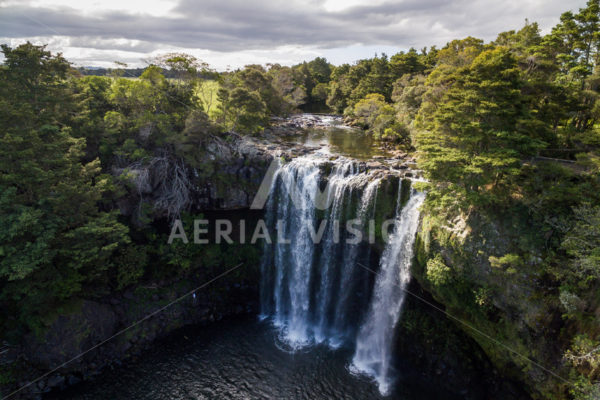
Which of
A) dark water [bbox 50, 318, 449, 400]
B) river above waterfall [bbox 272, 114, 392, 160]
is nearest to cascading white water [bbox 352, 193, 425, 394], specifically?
dark water [bbox 50, 318, 449, 400]

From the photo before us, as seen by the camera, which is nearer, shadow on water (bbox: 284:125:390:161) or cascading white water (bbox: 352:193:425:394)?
cascading white water (bbox: 352:193:425:394)

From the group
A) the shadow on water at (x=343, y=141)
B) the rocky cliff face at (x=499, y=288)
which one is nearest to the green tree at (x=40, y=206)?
the rocky cliff face at (x=499, y=288)

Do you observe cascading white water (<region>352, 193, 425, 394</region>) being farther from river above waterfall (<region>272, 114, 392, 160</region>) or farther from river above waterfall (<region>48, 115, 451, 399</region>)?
river above waterfall (<region>272, 114, 392, 160</region>)

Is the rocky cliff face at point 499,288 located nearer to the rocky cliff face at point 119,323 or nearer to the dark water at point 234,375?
the dark water at point 234,375

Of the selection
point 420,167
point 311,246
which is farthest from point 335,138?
point 420,167

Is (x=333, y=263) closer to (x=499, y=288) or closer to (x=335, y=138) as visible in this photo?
(x=499, y=288)
